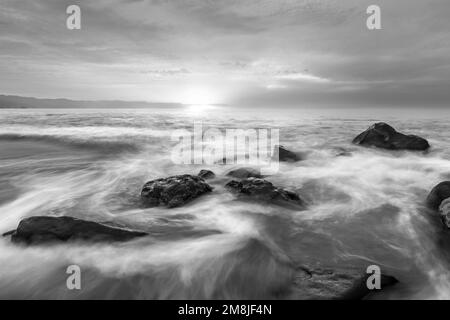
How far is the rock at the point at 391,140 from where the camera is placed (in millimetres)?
15227

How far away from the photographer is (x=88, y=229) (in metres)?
5.59

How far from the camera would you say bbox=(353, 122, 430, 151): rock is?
15227mm

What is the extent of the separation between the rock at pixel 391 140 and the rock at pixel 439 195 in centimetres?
829

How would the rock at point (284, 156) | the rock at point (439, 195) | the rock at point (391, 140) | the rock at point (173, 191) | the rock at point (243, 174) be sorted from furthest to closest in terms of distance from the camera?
the rock at point (391, 140)
the rock at point (284, 156)
the rock at point (243, 174)
the rock at point (173, 191)
the rock at point (439, 195)

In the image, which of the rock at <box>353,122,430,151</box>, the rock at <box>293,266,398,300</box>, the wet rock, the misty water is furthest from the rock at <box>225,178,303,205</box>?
the rock at <box>353,122,430,151</box>

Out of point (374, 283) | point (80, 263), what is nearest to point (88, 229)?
point (80, 263)

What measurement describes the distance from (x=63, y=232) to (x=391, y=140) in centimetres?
1505

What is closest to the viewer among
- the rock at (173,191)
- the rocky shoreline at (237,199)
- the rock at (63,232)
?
the rocky shoreline at (237,199)

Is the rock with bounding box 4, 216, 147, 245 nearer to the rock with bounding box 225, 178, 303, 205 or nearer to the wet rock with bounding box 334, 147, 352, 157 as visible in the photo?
the rock with bounding box 225, 178, 303, 205

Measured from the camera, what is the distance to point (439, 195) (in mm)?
7297

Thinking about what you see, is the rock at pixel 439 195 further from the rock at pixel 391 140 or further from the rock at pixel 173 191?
the rock at pixel 391 140

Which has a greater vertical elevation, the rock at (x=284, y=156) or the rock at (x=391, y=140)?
the rock at (x=391, y=140)

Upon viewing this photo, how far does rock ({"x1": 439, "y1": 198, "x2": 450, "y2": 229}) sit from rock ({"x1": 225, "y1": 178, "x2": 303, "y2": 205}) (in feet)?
9.54

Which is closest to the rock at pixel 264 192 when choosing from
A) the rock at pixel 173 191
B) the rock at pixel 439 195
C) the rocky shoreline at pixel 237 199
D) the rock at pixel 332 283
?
the rocky shoreline at pixel 237 199
